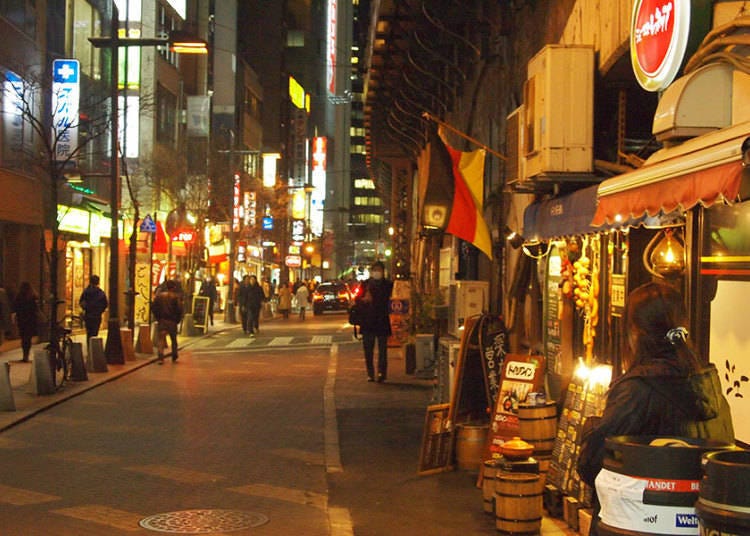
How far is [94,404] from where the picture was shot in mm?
16766

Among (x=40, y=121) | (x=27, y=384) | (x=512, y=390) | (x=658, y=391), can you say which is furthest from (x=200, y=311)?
(x=658, y=391)

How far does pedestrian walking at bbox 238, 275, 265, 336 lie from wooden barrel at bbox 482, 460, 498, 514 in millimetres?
26868

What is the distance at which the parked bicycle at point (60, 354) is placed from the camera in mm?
18422

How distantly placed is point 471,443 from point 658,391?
6308 mm

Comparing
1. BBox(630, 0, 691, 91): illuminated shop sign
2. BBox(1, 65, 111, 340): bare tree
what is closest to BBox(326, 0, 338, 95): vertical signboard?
BBox(1, 65, 111, 340): bare tree

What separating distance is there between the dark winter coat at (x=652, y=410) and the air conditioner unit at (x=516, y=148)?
7.55 m

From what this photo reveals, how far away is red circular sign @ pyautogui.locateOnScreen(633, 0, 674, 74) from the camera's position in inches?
314

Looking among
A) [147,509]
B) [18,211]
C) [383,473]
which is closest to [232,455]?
[383,473]

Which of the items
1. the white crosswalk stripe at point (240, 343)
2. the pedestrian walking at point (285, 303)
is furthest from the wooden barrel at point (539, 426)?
the pedestrian walking at point (285, 303)

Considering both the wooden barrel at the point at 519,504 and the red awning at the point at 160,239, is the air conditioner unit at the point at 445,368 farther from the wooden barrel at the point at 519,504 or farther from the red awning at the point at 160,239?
the red awning at the point at 160,239

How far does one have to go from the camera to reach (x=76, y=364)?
19297 millimetres

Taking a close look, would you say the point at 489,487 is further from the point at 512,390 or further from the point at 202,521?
the point at 202,521

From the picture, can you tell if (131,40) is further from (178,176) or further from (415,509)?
(178,176)

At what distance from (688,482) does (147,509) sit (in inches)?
244
